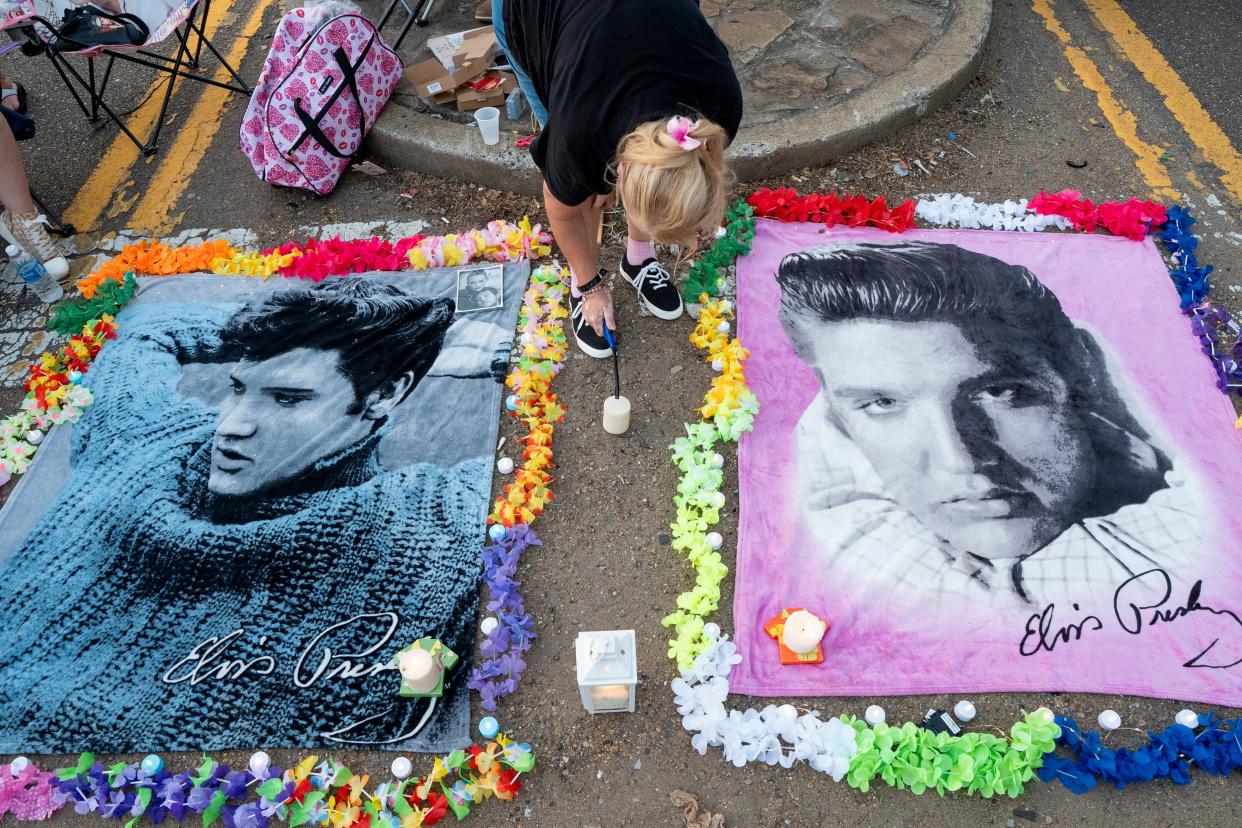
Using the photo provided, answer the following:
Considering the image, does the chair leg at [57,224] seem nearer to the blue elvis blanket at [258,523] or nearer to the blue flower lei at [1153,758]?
the blue elvis blanket at [258,523]

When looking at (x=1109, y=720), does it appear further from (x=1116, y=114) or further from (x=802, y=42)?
(x=802, y=42)

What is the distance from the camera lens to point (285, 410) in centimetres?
295

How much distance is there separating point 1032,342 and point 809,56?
6.46ft

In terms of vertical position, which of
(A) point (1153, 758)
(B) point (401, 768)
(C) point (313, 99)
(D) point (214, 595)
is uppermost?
(C) point (313, 99)

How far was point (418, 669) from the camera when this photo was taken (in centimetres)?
217

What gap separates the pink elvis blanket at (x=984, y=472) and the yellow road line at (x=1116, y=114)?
1.85 feet

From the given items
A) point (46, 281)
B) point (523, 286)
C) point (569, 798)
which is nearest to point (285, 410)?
point (523, 286)

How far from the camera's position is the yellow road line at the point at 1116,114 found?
357 cm

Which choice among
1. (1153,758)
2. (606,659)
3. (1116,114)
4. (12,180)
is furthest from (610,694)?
(1116,114)

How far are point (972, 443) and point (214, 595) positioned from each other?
102 inches

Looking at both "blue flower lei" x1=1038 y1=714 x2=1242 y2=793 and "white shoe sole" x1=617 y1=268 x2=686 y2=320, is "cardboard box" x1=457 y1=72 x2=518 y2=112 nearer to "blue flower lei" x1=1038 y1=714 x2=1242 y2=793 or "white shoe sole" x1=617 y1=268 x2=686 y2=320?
"white shoe sole" x1=617 y1=268 x2=686 y2=320

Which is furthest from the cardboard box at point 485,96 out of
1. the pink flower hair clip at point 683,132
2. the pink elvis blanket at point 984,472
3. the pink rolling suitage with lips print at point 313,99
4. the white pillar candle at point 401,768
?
the white pillar candle at point 401,768

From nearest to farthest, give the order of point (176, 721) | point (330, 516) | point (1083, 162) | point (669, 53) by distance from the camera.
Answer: point (669, 53) → point (176, 721) → point (330, 516) → point (1083, 162)

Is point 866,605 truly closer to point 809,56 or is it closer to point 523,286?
point 523,286
